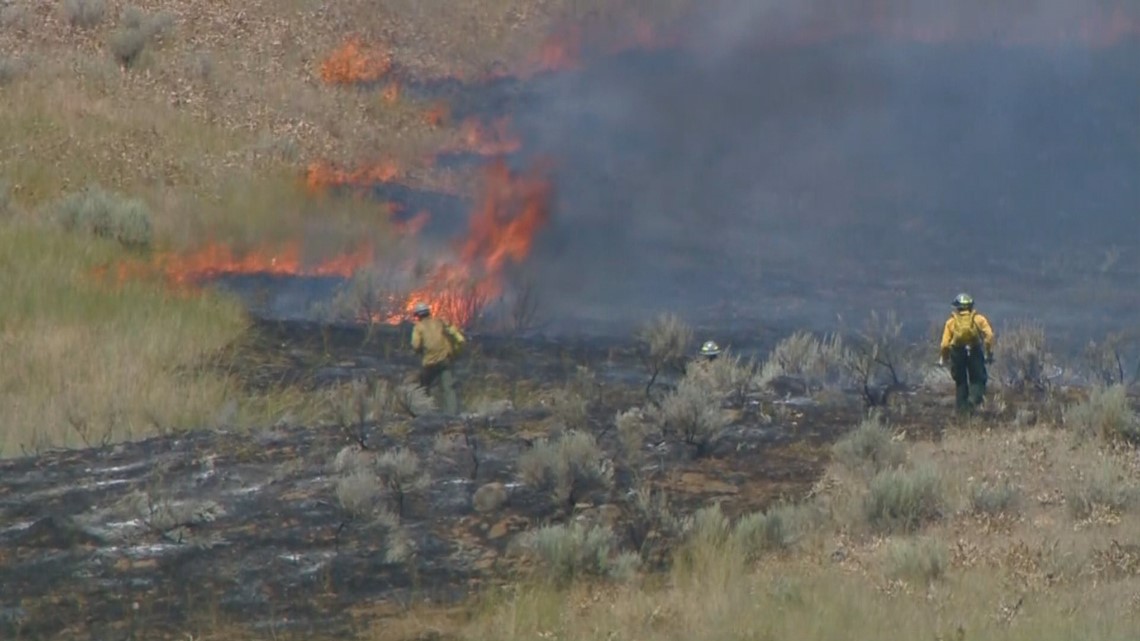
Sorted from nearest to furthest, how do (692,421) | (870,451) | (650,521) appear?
1. (650,521)
2. (870,451)
3. (692,421)

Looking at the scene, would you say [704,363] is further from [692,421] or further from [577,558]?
[577,558]

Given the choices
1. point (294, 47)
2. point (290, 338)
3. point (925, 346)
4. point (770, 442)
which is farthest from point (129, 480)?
point (294, 47)

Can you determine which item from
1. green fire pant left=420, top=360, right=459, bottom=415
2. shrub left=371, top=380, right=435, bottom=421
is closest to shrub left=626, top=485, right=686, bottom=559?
shrub left=371, top=380, right=435, bottom=421

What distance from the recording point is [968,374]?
59.9 ft

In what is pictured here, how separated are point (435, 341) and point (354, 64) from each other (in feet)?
52.1

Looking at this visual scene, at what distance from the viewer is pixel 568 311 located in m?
26.7

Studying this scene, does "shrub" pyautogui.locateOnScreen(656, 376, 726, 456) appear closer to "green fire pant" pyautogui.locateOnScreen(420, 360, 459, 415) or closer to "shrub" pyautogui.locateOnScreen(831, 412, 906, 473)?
"shrub" pyautogui.locateOnScreen(831, 412, 906, 473)

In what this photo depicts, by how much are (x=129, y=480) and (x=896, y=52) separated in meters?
28.7

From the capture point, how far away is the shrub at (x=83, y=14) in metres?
33.2

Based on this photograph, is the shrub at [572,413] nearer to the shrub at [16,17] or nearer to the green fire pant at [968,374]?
the green fire pant at [968,374]

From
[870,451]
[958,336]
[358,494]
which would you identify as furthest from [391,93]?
[358,494]

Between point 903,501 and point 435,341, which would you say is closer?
point 903,501

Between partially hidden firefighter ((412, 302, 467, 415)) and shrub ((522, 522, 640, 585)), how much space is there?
20.7ft

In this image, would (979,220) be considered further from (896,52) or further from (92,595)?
(92,595)
